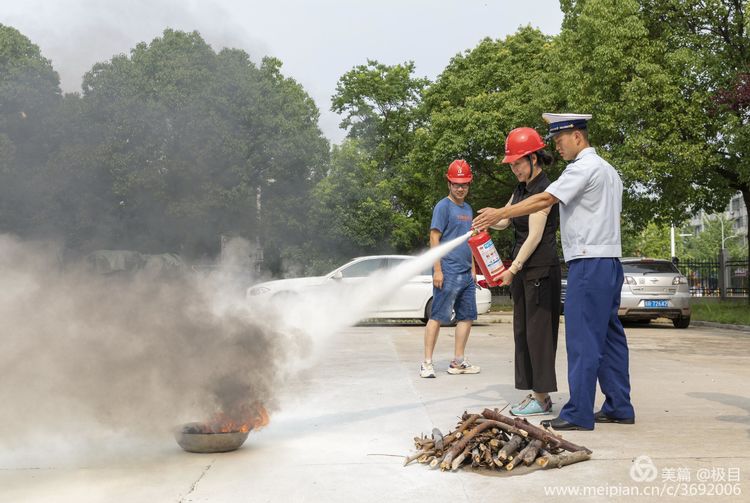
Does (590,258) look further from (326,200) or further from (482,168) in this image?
(326,200)

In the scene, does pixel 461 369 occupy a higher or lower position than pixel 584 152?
lower

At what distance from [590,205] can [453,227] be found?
2.81 m

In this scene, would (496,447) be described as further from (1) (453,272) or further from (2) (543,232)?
(1) (453,272)

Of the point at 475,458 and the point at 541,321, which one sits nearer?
the point at 475,458

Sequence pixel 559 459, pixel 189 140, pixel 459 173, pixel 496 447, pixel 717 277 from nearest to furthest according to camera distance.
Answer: pixel 559 459 → pixel 496 447 → pixel 459 173 → pixel 189 140 → pixel 717 277

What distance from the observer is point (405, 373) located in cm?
855

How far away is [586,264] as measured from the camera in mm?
5398

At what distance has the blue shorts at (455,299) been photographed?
26.8ft

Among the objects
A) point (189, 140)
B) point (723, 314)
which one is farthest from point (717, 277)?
point (189, 140)

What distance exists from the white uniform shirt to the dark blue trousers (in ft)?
0.31

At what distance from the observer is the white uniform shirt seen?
5.35 m

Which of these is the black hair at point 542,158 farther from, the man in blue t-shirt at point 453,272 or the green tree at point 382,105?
the green tree at point 382,105

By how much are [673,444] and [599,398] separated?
1.85 metres

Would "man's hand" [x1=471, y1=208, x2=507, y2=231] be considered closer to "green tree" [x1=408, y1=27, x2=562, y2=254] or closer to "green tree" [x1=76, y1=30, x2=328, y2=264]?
"green tree" [x1=76, y1=30, x2=328, y2=264]
